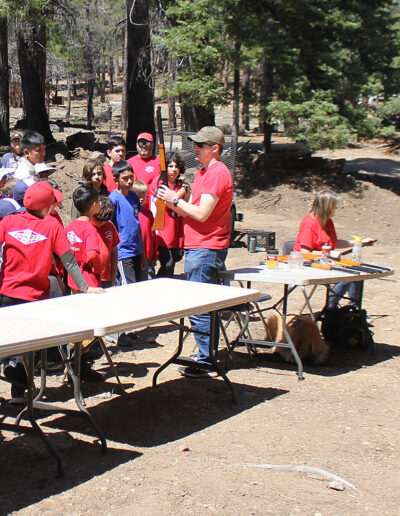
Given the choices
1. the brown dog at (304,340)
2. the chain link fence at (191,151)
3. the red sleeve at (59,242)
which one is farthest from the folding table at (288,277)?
the chain link fence at (191,151)

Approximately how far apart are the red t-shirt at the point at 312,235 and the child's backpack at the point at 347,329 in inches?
27.0

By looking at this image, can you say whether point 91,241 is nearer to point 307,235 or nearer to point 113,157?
point 113,157

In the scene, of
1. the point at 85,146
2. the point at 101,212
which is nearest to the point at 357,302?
the point at 101,212

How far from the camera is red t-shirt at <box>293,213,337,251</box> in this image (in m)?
7.00

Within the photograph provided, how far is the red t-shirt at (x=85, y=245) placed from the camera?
18.6ft

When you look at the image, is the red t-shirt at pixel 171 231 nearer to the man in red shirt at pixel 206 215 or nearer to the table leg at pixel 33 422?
the man in red shirt at pixel 206 215

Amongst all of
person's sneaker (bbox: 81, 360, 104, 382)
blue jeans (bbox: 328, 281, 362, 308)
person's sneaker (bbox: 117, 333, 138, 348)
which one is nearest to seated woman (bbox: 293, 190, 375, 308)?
blue jeans (bbox: 328, 281, 362, 308)

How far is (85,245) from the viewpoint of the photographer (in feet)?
18.7

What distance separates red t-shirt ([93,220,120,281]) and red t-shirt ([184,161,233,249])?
68cm

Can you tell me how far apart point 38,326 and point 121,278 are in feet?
9.23

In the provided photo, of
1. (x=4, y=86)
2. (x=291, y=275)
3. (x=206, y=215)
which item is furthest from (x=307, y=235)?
(x=4, y=86)

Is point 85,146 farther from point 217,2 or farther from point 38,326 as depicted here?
point 38,326

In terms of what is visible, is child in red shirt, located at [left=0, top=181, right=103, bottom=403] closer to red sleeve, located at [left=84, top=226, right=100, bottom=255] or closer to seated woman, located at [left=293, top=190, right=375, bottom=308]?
red sleeve, located at [left=84, top=226, right=100, bottom=255]

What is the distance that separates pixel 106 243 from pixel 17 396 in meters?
1.49
